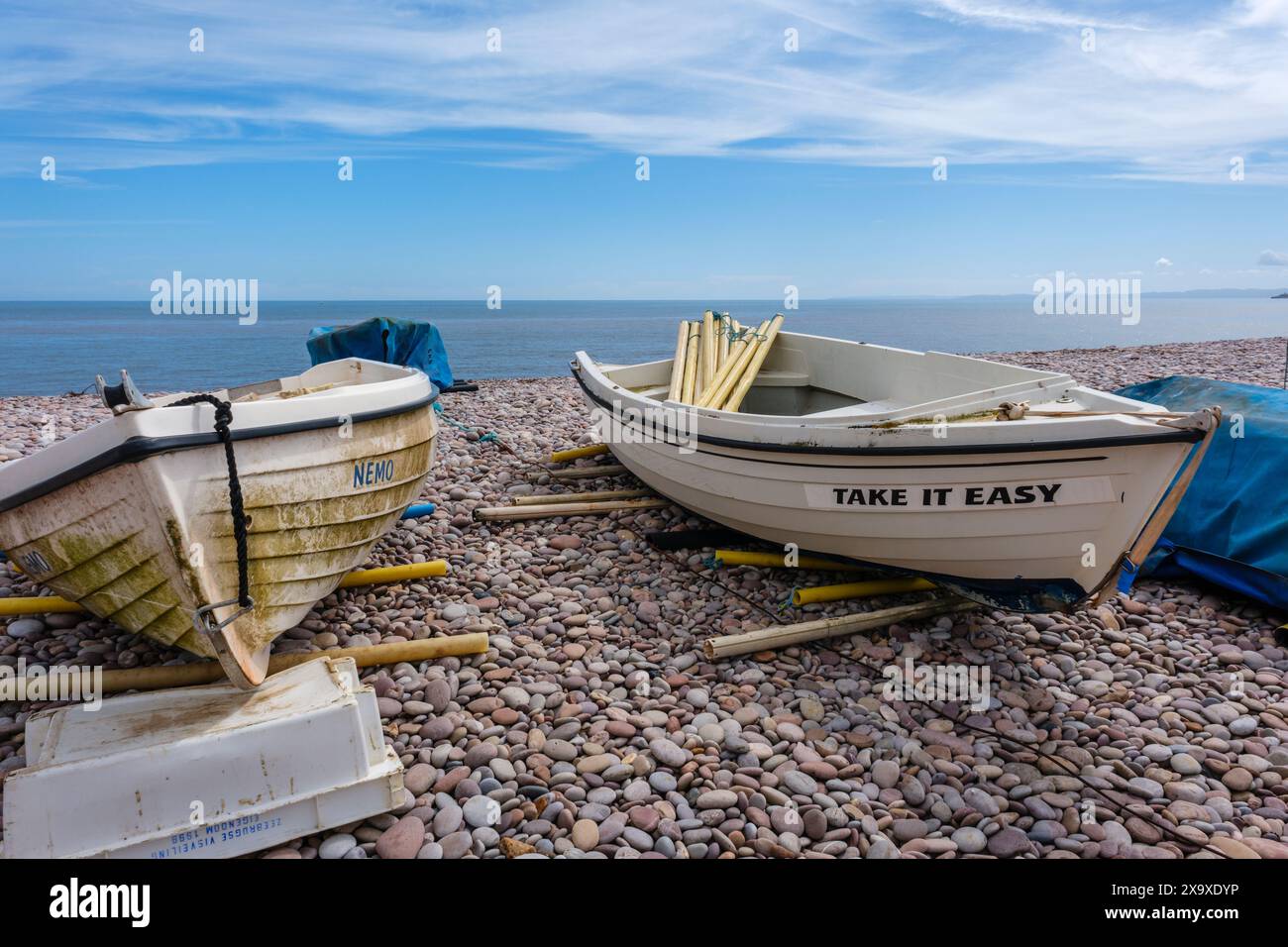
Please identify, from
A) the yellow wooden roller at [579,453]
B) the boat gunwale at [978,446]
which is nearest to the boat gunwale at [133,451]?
the boat gunwale at [978,446]

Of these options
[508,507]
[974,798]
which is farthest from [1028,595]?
[508,507]

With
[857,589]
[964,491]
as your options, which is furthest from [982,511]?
[857,589]

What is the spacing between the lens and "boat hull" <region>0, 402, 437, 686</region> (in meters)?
3.25

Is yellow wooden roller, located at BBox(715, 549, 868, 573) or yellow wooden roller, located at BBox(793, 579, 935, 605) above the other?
yellow wooden roller, located at BBox(715, 549, 868, 573)

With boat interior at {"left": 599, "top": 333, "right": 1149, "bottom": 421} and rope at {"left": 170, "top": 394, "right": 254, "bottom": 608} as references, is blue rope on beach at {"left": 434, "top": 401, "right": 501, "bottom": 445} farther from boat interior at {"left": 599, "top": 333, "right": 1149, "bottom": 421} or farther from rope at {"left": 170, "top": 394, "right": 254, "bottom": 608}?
rope at {"left": 170, "top": 394, "right": 254, "bottom": 608}

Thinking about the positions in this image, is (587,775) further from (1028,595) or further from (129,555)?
(1028,595)

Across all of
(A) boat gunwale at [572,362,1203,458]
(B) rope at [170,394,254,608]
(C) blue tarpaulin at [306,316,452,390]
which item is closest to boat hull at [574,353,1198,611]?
(A) boat gunwale at [572,362,1203,458]

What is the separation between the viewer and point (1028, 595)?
14.3ft

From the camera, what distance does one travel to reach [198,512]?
131 inches

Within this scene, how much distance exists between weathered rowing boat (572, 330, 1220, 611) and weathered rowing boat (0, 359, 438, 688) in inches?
92.9

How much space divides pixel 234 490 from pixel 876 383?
541 cm

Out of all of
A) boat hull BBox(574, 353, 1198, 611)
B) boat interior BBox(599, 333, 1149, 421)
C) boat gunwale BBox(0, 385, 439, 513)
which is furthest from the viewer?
boat interior BBox(599, 333, 1149, 421)

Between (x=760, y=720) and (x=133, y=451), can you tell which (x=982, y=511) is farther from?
(x=133, y=451)
